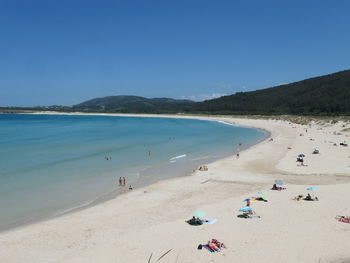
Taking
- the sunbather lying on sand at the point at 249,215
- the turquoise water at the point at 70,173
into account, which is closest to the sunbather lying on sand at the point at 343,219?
the sunbather lying on sand at the point at 249,215

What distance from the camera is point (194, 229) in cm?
1152

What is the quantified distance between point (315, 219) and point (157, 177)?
11.3 metres

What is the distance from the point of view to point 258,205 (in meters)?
14.1

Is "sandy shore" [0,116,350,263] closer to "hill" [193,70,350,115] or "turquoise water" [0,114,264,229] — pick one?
"turquoise water" [0,114,264,229]

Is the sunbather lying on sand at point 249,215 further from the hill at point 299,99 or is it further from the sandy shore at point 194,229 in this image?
the hill at point 299,99

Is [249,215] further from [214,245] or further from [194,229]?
[214,245]

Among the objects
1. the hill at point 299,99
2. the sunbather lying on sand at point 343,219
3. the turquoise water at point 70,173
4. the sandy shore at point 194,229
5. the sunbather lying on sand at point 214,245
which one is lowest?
the turquoise water at point 70,173

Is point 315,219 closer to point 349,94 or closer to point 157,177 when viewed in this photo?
point 157,177

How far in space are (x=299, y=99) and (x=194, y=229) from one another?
111699 mm

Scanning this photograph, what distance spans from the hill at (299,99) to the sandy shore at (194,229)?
65.3 metres

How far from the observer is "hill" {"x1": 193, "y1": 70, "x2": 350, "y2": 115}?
8792cm

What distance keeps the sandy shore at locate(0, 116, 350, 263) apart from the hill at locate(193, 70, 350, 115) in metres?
65.3

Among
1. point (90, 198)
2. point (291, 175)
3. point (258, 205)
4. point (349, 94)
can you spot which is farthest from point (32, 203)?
point (349, 94)

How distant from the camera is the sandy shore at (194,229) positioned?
31.3 ft
